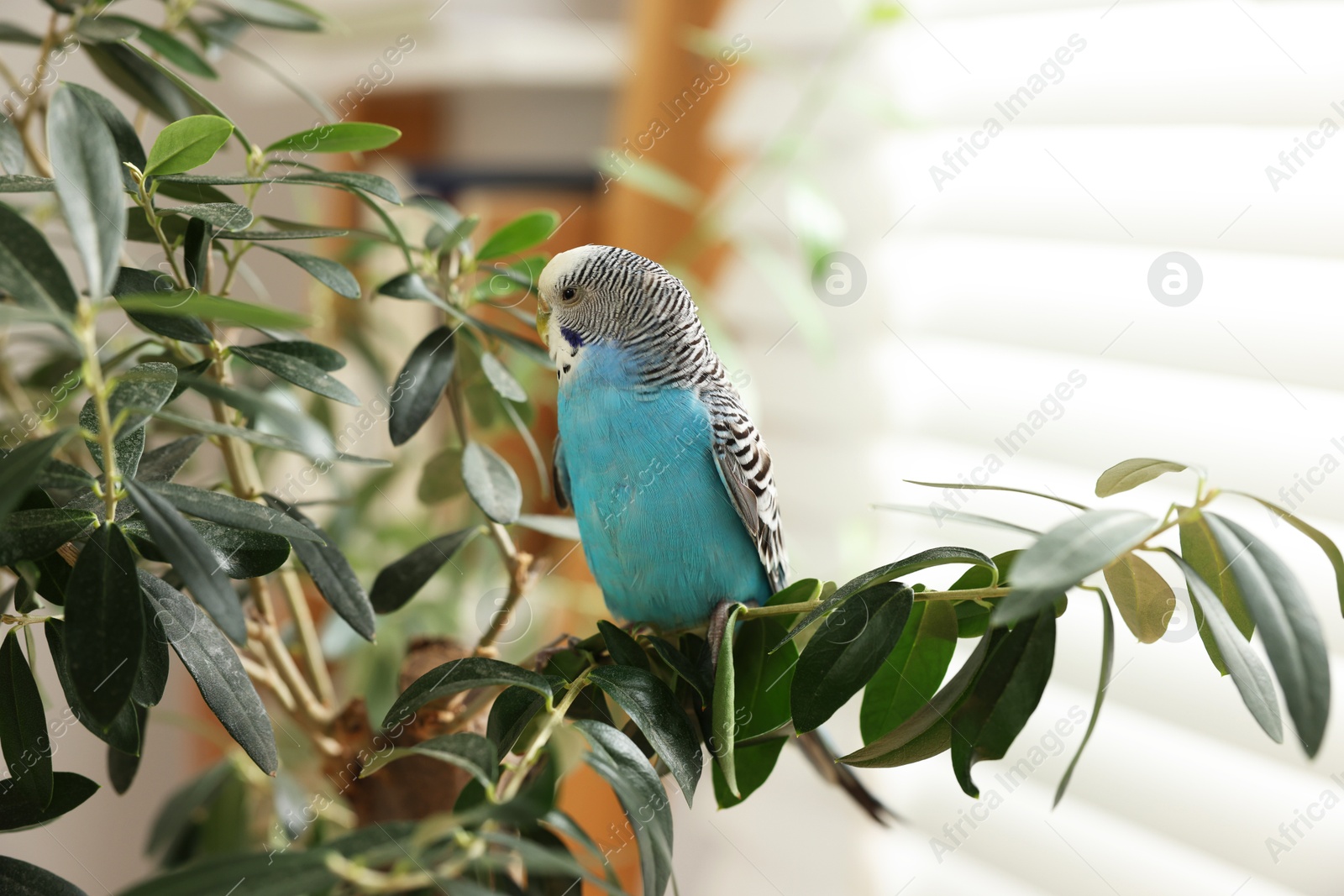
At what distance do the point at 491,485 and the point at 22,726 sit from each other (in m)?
0.31

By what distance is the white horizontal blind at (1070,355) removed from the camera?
0.94 m

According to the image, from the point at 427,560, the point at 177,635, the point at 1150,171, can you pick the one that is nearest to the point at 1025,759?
the point at 1150,171

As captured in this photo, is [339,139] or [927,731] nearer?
[927,731]

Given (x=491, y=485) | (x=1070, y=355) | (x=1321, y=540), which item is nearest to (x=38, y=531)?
(x=491, y=485)

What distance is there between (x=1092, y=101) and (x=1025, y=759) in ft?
2.68

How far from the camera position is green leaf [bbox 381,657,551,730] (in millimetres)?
502

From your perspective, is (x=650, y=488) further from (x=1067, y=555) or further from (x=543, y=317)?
(x=1067, y=555)

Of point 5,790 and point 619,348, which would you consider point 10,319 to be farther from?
point 619,348

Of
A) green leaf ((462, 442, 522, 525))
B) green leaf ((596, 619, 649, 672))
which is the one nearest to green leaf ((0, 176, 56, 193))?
green leaf ((462, 442, 522, 525))

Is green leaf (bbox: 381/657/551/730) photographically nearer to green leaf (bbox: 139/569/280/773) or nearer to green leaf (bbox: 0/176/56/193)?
green leaf (bbox: 139/569/280/773)

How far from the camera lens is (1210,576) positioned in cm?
48

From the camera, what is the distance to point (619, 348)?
796 millimetres

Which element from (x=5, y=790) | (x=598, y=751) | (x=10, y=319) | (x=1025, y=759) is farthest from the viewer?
(x=1025, y=759)

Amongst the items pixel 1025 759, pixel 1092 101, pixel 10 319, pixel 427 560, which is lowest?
pixel 1025 759
